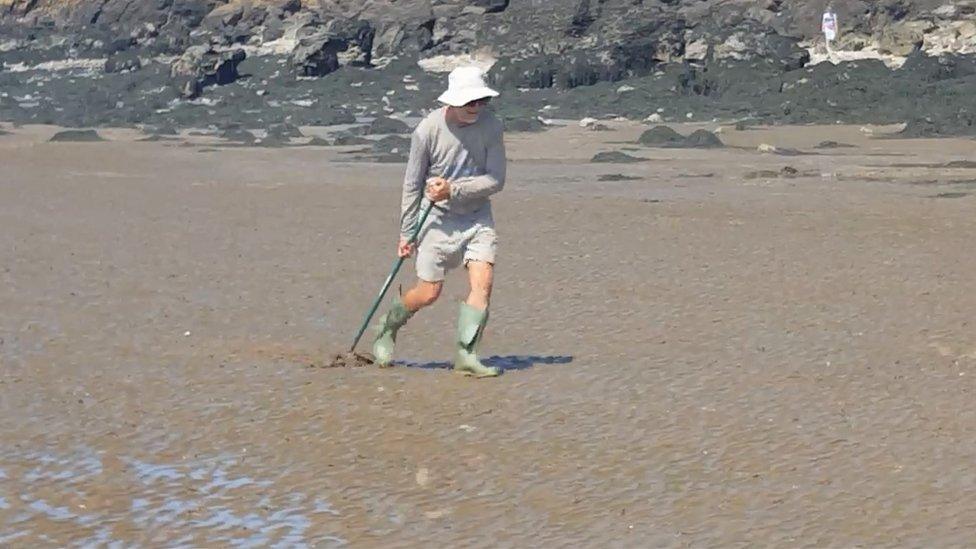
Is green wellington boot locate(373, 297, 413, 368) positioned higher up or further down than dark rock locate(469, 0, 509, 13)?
higher up

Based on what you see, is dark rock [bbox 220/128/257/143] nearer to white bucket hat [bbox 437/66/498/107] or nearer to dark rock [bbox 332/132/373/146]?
dark rock [bbox 332/132/373/146]

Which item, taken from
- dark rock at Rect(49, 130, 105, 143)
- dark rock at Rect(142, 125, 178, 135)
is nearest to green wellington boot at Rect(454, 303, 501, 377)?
dark rock at Rect(49, 130, 105, 143)

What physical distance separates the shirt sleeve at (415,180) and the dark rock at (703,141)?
16.6 m

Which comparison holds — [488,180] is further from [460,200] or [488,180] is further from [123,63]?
[123,63]

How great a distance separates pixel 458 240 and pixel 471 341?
1.55 ft

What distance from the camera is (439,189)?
814 centimetres

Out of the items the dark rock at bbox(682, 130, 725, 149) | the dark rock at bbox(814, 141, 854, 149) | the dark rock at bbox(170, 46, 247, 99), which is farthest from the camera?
the dark rock at bbox(170, 46, 247, 99)

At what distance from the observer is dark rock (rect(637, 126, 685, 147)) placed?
A: 25.2m

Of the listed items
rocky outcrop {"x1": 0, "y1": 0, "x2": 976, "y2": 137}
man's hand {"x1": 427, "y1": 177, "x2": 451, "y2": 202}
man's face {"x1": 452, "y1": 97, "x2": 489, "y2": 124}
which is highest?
man's face {"x1": 452, "y1": 97, "x2": 489, "y2": 124}

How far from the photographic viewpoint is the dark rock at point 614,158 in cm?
2242

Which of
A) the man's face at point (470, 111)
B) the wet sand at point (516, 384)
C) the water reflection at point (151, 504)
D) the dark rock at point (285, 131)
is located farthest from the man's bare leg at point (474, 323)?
the dark rock at point (285, 131)

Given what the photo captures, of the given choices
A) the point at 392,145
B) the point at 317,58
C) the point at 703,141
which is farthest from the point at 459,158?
the point at 317,58

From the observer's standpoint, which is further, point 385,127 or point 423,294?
point 385,127

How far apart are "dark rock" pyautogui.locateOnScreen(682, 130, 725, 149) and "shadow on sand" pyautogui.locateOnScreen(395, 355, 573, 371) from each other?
52.5 feet
